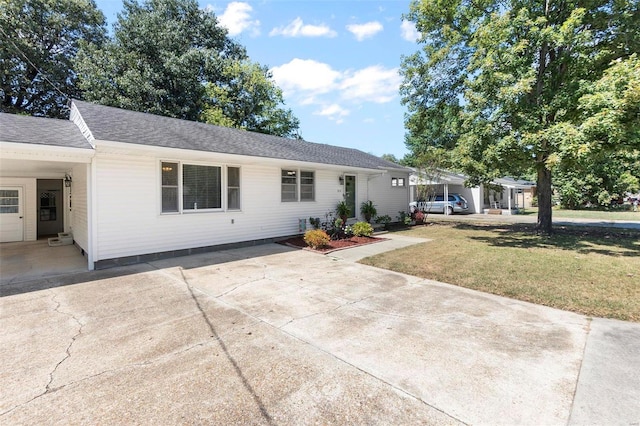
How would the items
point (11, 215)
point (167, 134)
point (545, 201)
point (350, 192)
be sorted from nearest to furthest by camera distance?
point (167, 134)
point (11, 215)
point (545, 201)
point (350, 192)

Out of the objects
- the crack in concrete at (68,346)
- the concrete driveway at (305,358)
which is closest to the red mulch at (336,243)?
the concrete driveway at (305,358)

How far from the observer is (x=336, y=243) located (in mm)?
10023

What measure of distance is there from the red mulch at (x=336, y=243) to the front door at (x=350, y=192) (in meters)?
2.75

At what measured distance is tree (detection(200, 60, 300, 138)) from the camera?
77.5 ft

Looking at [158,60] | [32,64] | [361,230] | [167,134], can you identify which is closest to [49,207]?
[167,134]

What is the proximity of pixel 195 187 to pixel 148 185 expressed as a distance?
1238 mm

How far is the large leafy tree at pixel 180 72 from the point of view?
65.3ft

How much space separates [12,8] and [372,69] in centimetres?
2377

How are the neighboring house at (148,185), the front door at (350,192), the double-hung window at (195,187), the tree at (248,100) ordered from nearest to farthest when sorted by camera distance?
the neighboring house at (148,185)
the double-hung window at (195,187)
the front door at (350,192)
the tree at (248,100)

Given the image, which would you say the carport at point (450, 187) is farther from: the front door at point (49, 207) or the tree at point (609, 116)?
the front door at point (49, 207)

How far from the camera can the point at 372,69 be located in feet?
58.2

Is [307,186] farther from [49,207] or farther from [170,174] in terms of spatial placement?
[49,207]

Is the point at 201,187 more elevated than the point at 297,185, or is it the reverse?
the point at 297,185

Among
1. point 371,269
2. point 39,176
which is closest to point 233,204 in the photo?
point 371,269
